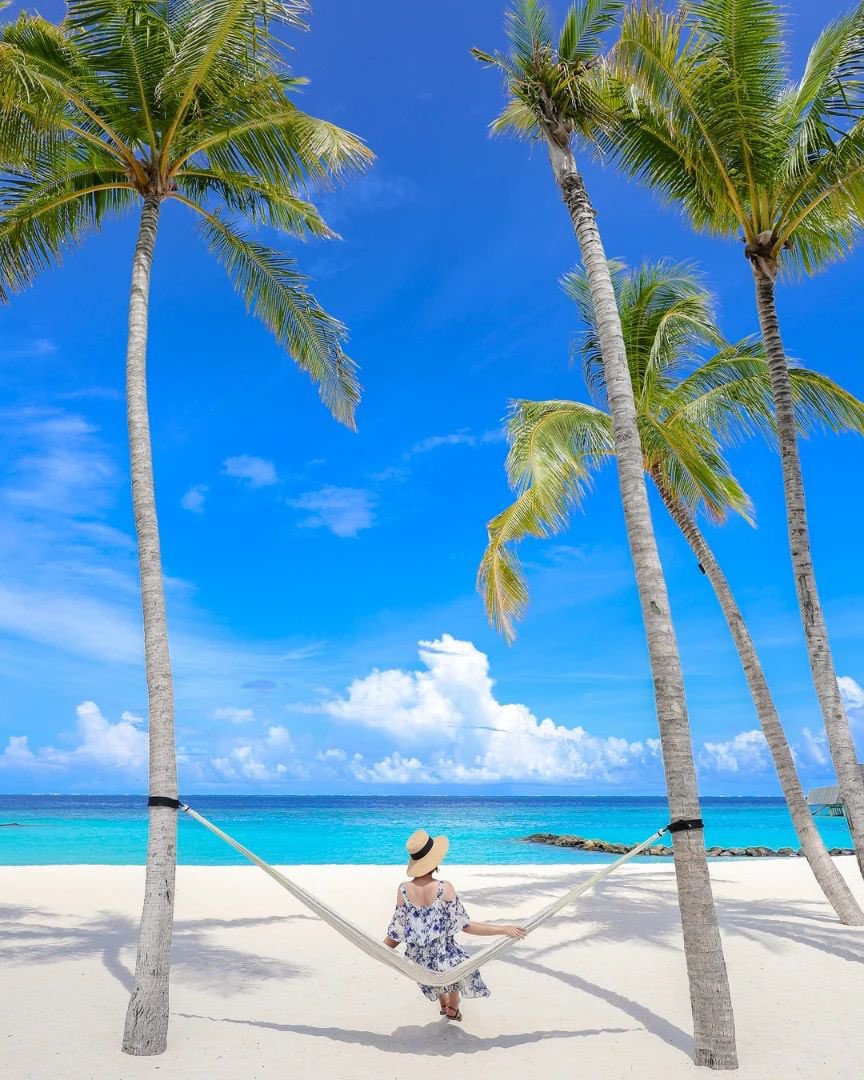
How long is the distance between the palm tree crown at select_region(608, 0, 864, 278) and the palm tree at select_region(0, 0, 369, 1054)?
204cm

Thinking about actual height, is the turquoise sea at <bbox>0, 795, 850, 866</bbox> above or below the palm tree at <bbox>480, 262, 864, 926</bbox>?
below

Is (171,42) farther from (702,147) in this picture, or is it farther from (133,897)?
(133,897)

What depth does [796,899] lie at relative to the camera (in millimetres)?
8508

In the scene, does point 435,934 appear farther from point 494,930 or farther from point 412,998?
point 412,998

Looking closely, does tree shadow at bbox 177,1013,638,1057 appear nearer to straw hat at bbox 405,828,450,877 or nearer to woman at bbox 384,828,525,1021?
woman at bbox 384,828,525,1021

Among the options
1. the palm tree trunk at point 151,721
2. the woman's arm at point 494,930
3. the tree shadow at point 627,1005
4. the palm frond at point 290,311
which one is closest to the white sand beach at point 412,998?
the tree shadow at point 627,1005

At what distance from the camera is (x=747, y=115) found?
5773 millimetres

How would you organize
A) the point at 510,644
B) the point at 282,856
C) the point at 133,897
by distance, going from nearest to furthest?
the point at 510,644 → the point at 133,897 → the point at 282,856

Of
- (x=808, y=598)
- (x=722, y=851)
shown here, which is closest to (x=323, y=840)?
(x=722, y=851)

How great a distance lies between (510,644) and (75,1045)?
5.19 meters

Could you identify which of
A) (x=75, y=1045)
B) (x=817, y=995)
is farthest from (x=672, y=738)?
(x=75, y=1045)

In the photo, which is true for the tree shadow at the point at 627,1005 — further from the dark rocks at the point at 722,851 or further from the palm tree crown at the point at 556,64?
the dark rocks at the point at 722,851

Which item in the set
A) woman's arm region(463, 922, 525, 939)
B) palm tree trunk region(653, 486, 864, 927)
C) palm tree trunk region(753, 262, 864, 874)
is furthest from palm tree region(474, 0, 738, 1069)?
palm tree trunk region(653, 486, 864, 927)

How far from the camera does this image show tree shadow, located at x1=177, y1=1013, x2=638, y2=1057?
153 inches
